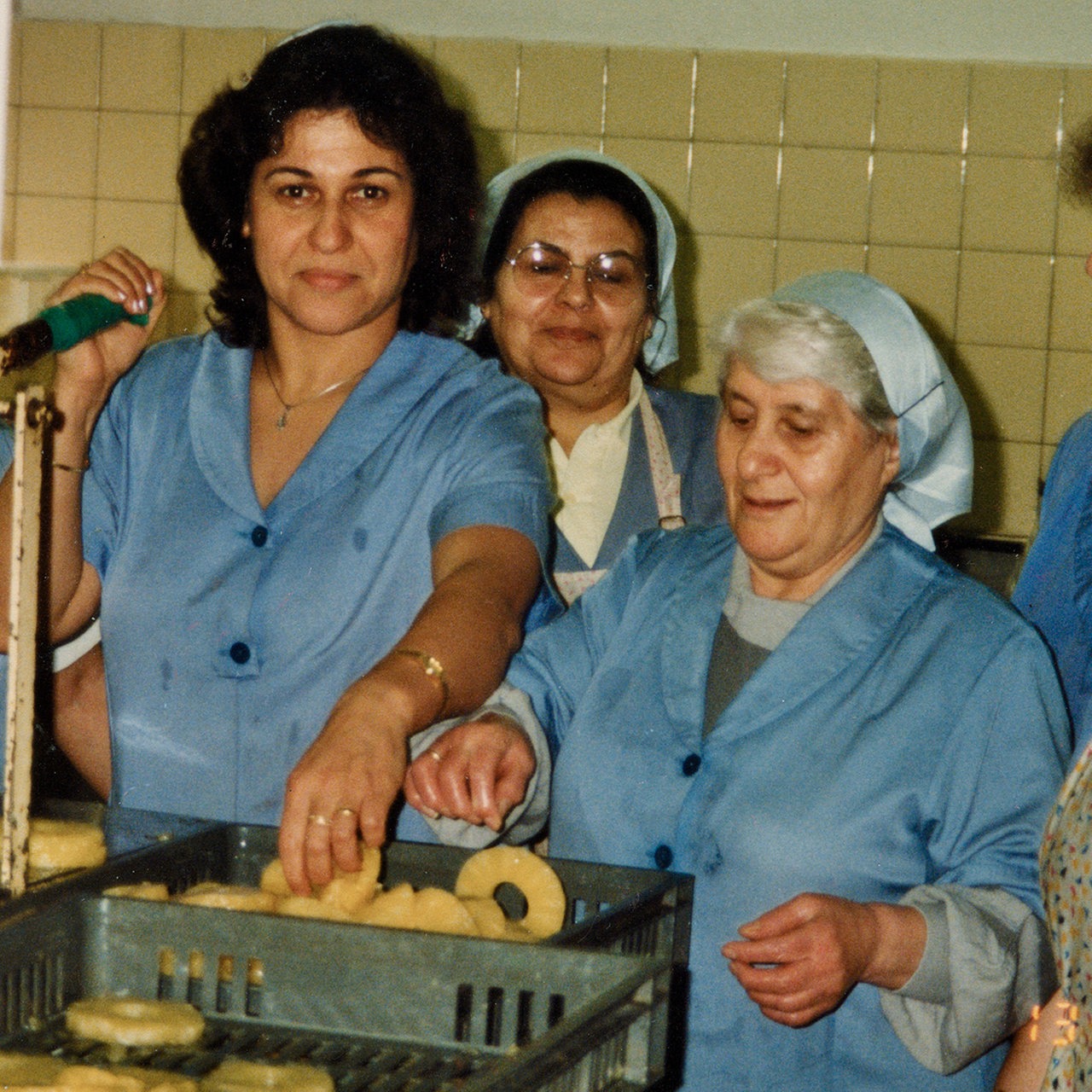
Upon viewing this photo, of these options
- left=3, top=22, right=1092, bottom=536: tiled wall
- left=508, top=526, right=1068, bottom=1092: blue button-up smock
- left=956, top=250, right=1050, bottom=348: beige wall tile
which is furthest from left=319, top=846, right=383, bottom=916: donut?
left=956, top=250, right=1050, bottom=348: beige wall tile

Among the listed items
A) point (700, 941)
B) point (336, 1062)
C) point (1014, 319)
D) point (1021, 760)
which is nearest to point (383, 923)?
point (336, 1062)

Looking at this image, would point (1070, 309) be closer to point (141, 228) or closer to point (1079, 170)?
point (1079, 170)

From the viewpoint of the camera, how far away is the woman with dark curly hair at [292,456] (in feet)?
5.37

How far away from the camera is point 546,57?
4043mm

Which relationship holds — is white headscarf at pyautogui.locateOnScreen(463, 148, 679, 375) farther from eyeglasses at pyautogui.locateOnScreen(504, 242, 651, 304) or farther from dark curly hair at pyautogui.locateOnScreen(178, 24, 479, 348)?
dark curly hair at pyautogui.locateOnScreen(178, 24, 479, 348)

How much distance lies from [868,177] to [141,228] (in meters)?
2.00

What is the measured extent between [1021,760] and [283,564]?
2.61ft

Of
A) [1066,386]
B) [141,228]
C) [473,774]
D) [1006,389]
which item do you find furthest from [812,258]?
[473,774]

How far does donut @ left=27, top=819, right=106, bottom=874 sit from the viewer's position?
4.16 feet

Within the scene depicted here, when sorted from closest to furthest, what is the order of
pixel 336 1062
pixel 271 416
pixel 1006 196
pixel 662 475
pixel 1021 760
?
pixel 336 1062
pixel 1021 760
pixel 271 416
pixel 662 475
pixel 1006 196

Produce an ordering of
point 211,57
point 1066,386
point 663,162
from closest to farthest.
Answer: point 1066,386, point 663,162, point 211,57

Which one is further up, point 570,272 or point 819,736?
point 570,272

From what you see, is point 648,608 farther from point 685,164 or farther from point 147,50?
point 147,50

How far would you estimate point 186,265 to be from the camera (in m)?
4.28
